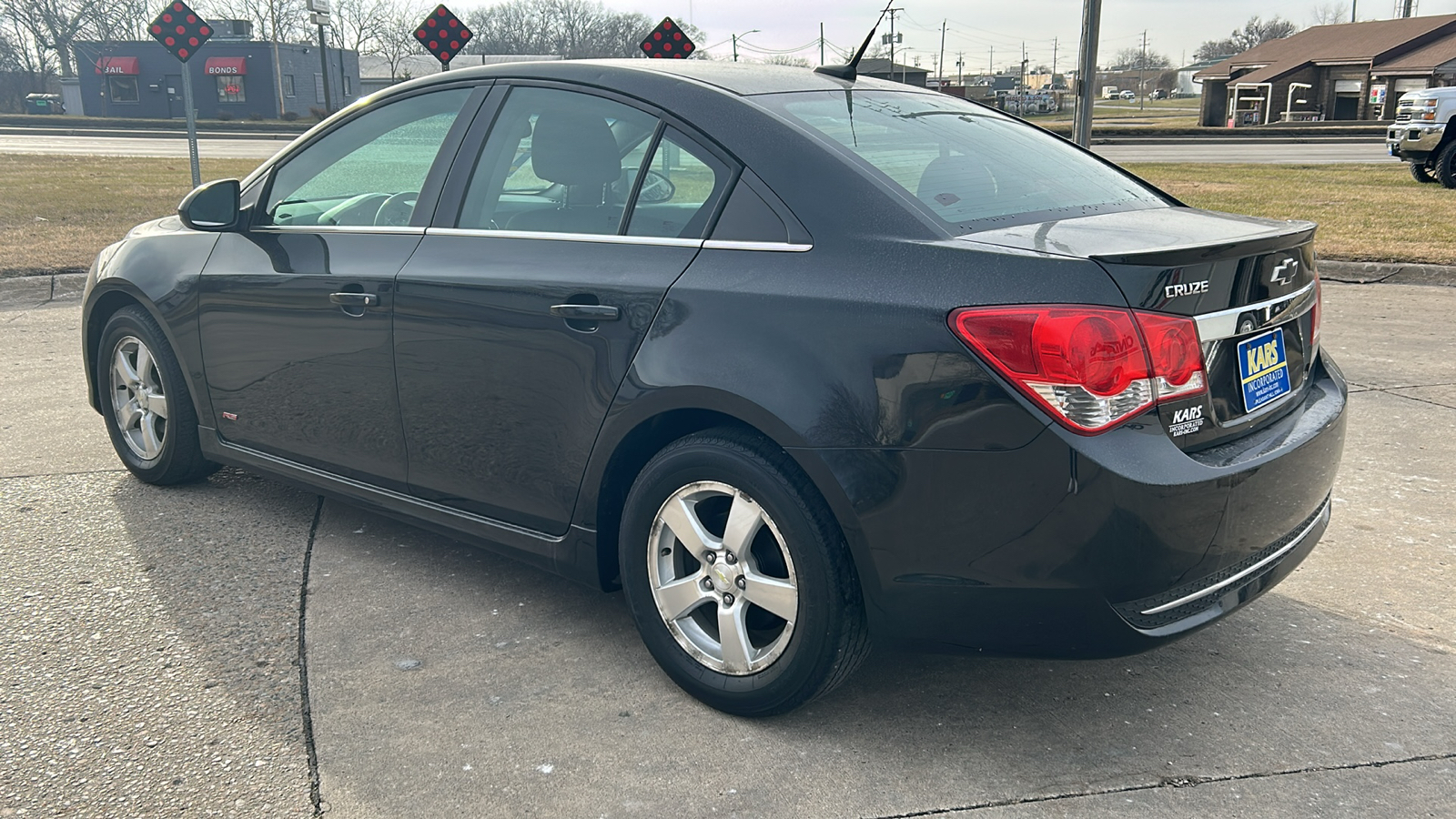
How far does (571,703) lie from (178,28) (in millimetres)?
11811

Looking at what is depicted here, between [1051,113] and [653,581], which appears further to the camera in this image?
[1051,113]

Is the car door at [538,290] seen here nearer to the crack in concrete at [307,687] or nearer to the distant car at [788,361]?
Result: the distant car at [788,361]

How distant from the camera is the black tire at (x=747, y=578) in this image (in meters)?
2.66

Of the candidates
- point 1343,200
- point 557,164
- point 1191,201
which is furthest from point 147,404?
point 1343,200

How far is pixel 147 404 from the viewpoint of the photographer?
15.2 feet

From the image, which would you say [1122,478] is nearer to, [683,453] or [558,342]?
[683,453]

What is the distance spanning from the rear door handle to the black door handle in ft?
2.51

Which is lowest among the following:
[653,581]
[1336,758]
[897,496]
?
[1336,758]

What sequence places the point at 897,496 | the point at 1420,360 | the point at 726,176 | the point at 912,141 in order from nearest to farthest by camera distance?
the point at 897,496, the point at 726,176, the point at 912,141, the point at 1420,360

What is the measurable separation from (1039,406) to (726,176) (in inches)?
40.8

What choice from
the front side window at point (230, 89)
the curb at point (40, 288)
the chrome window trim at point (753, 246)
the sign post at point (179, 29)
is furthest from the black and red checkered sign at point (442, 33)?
the front side window at point (230, 89)

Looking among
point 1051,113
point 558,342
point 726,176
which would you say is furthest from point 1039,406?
point 1051,113

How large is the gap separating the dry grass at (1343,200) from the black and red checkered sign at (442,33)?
870cm

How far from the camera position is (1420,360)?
22.5 feet
